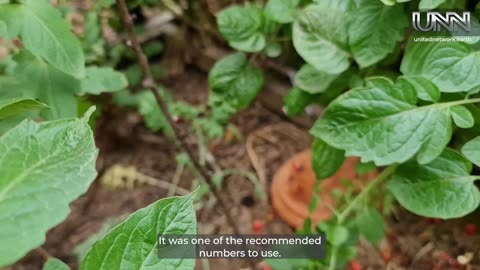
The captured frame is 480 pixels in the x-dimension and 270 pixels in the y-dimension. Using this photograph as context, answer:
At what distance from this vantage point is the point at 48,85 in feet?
2.70

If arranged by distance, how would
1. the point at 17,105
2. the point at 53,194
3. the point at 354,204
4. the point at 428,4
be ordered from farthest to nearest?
the point at 354,204, the point at 428,4, the point at 17,105, the point at 53,194

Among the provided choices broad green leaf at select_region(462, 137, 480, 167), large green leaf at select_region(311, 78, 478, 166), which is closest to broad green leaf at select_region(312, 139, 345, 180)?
large green leaf at select_region(311, 78, 478, 166)

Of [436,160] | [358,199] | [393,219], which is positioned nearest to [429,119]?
[436,160]

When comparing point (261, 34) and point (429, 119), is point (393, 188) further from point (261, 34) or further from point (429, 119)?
point (261, 34)

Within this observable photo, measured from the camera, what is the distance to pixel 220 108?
117cm

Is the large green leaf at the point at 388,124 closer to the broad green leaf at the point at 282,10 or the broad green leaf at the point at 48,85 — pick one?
the broad green leaf at the point at 282,10

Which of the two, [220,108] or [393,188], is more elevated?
[393,188]

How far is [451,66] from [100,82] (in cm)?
52

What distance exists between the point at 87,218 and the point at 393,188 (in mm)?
714

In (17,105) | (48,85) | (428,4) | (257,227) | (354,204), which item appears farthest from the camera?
(257,227)

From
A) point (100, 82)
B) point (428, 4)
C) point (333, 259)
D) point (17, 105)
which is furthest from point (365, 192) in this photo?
point (17, 105)

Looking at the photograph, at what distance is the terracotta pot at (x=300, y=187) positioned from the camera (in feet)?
3.77

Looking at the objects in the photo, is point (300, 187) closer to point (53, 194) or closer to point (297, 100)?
point (297, 100)

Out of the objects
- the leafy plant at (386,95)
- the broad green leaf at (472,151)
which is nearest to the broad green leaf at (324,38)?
the leafy plant at (386,95)
